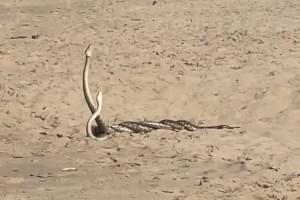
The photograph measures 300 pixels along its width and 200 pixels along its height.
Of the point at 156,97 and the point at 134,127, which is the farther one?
the point at 156,97

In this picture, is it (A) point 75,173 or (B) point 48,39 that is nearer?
(A) point 75,173

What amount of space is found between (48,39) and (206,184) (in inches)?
232

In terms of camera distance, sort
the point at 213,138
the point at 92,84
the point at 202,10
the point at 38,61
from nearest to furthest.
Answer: the point at 213,138
the point at 92,84
the point at 38,61
the point at 202,10

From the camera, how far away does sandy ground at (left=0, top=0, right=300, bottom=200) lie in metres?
5.88

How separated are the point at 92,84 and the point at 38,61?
1.09 metres

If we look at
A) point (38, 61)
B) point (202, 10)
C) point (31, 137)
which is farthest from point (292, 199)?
point (202, 10)

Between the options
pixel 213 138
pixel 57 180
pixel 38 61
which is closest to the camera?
pixel 57 180

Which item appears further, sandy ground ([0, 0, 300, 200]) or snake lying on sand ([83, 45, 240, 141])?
snake lying on sand ([83, 45, 240, 141])

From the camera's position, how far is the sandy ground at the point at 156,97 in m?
5.88

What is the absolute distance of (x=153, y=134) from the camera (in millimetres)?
7215

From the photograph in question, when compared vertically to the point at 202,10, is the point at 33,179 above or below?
below

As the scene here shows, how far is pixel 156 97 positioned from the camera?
28.3ft

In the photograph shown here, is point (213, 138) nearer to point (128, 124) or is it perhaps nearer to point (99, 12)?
point (128, 124)

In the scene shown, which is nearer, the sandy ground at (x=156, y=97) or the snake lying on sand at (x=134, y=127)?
the sandy ground at (x=156, y=97)
